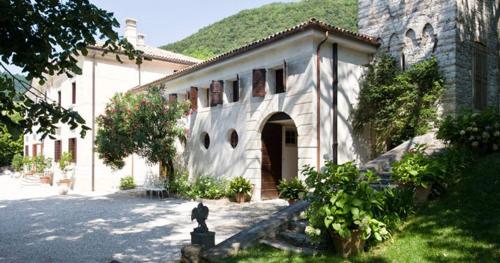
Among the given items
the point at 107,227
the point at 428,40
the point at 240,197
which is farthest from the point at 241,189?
the point at 428,40

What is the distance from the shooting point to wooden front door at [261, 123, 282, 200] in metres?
12.1

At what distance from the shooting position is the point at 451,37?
10383 mm

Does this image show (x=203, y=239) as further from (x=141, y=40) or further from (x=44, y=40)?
(x=141, y=40)

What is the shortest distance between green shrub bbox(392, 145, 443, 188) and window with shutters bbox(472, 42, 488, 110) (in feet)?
21.5

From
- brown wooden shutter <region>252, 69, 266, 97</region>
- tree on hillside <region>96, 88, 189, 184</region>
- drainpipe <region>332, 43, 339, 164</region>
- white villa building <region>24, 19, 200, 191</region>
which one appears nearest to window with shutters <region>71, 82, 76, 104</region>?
white villa building <region>24, 19, 200, 191</region>

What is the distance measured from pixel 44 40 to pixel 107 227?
17.6ft

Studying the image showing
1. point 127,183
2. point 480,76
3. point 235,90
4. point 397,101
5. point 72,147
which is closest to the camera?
point 397,101

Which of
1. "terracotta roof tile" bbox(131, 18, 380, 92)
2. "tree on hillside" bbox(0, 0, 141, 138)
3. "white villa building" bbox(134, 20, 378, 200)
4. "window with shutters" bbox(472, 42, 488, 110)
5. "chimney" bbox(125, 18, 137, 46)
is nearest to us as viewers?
"tree on hillside" bbox(0, 0, 141, 138)

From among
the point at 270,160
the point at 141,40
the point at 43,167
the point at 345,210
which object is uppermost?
the point at 141,40

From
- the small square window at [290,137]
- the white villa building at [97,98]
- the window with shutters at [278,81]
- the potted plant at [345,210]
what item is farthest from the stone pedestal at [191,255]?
the white villa building at [97,98]

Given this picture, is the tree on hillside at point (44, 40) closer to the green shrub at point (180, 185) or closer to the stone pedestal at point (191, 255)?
the stone pedestal at point (191, 255)

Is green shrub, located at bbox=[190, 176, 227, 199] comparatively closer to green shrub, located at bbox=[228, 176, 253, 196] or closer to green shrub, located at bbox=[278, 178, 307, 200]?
green shrub, located at bbox=[228, 176, 253, 196]

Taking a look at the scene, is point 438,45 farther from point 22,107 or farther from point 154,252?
point 22,107

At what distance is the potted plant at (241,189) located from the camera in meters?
11.8
